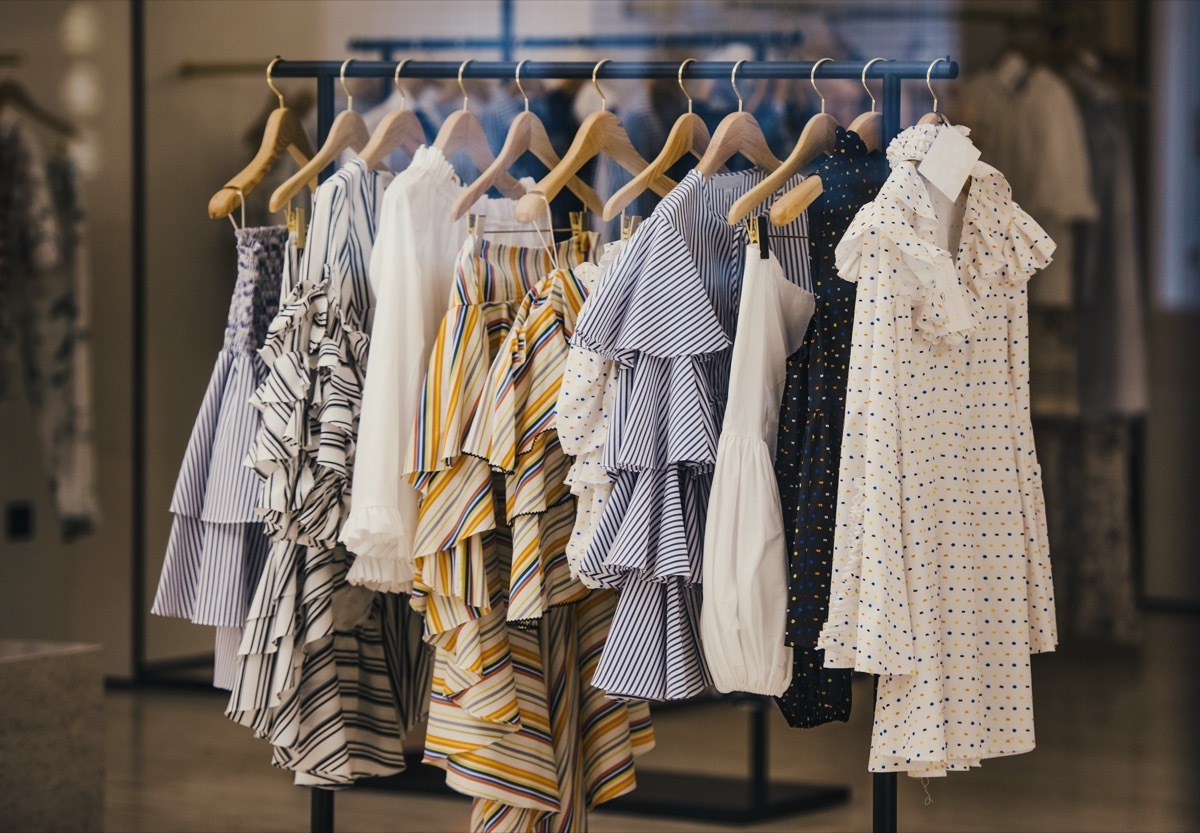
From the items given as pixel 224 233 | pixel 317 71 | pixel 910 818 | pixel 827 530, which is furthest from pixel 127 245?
pixel 827 530

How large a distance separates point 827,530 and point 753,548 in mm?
114

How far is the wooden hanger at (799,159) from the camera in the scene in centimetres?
254

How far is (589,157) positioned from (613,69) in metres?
0.21

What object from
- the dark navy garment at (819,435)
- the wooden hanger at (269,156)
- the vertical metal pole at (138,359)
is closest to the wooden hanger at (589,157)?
the dark navy garment at (819,435)

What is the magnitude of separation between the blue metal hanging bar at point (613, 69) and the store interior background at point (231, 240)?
86 centimetres

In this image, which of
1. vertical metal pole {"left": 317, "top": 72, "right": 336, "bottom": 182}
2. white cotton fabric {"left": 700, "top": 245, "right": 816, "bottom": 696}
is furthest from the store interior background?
white cotton fabric {"left": 700, "top": 245, "right": 816, "bottom": 696}

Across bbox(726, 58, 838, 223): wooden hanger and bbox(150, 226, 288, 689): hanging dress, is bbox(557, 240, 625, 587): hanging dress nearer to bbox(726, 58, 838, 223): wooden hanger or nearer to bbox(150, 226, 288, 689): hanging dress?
bbox(726, 58, 838, 223): wooden hanger

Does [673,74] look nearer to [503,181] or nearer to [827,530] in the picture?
[503,181]

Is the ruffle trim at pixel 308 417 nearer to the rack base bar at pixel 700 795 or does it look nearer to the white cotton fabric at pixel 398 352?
the white cotton fabric at pixel 398 352

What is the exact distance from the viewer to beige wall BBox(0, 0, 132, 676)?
15.5 feet

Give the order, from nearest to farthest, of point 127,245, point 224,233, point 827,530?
point 827,530, point 224,233, point 127,245

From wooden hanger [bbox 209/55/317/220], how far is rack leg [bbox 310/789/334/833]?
3.46 ft

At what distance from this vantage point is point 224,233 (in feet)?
14.3

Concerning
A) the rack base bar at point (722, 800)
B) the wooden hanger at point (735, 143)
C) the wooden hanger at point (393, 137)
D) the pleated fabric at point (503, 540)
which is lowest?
the rack base bar at point (722, 800)
